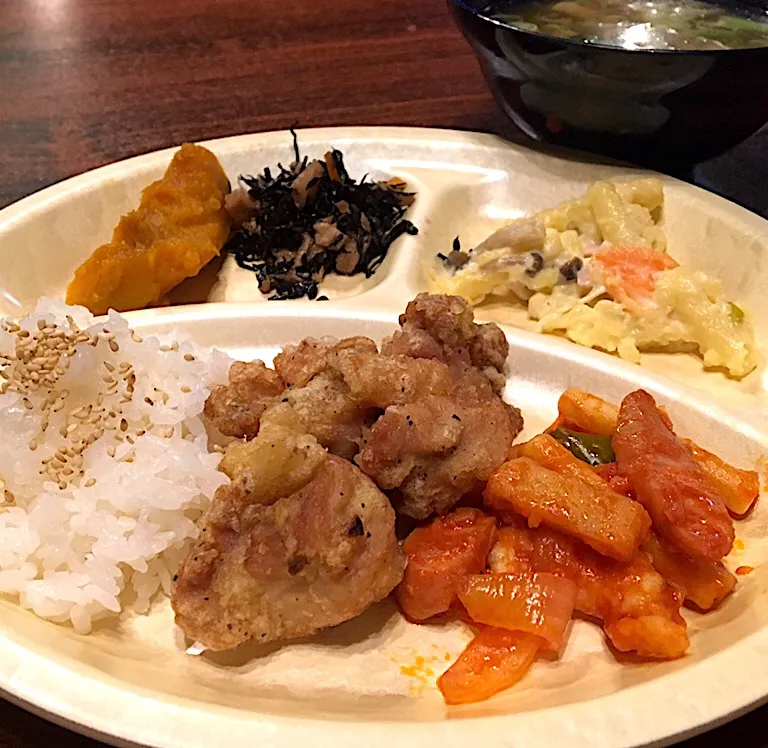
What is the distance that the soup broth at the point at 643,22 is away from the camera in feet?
11.1

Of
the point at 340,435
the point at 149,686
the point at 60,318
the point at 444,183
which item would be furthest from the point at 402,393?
the point at 444,183

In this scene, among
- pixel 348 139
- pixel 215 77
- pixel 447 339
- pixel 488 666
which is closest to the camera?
pixel 488 666

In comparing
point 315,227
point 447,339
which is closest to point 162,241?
point 315,227

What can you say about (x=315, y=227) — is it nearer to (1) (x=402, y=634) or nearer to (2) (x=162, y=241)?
(2) (x=162, y=241)

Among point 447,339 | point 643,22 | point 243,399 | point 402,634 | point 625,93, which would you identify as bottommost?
point 402,634

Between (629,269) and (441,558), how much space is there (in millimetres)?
1533

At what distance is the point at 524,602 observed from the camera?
6.24 feet

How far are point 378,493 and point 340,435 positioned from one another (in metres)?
0.22

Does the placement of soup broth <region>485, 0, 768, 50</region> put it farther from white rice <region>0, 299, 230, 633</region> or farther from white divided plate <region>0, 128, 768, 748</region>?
white rice <region>0, 299, 230, 633</region>

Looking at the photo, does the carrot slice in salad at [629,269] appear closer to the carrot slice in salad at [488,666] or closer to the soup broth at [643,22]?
the soup broth at [643,22]

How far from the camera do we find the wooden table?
4.21 metres

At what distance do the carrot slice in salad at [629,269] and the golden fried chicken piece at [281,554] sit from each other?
1492mm

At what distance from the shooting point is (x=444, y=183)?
3.56 m

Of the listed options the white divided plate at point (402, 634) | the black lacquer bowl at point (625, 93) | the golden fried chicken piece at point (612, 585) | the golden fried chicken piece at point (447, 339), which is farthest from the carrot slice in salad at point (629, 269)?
Result: the golden fried chicken piece at point (612, 585)
